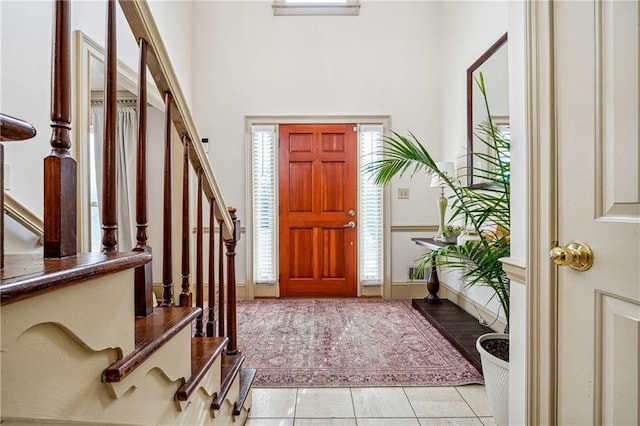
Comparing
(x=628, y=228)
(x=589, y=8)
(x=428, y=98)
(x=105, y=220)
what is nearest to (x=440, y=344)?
(x=628, y=228)

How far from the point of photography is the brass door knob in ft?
2.77

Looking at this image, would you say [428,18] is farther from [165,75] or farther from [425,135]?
[165,75]

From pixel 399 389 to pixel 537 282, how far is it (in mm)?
1207

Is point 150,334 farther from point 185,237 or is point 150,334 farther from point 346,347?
point 346,347

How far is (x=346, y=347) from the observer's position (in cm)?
239

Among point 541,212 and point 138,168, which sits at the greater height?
point 138,168

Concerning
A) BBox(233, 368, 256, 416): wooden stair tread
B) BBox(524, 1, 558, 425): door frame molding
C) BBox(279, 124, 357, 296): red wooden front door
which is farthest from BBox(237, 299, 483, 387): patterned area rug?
BBox(524, 1, 558, 425): door frame molding

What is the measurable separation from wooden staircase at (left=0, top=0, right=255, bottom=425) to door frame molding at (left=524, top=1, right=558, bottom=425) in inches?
41.4

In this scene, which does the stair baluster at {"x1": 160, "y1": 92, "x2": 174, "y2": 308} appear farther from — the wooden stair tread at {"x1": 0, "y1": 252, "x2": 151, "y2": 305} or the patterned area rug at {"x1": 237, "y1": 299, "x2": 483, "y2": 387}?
the patterned area rug at {"x1": 237, "y1": 299, "x2": 483, "y2": 387}

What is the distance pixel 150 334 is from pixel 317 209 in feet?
9.62

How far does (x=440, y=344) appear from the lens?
94.5 inches

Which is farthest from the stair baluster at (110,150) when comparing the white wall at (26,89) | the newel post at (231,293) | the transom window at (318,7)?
the transom window at (318,7)

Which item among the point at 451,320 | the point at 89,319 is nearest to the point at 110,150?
the point at 89,319

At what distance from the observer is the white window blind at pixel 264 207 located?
12.0ft
